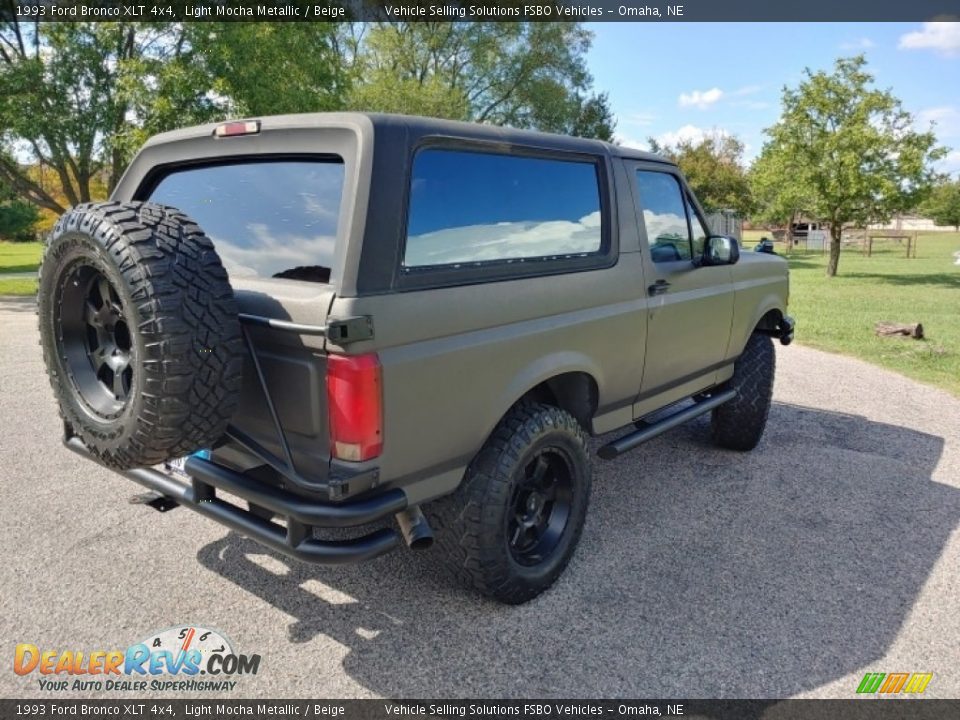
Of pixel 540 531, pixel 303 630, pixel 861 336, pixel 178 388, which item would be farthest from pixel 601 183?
pixel 861 336

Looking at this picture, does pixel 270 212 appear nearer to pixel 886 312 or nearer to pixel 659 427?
pixel 659 427

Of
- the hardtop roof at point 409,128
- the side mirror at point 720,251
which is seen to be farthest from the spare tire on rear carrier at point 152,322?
the side mirror at point 720,251

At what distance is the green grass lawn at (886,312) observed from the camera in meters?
8.84

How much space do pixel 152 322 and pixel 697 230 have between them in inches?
136

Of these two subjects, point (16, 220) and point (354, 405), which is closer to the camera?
point (354, 405)

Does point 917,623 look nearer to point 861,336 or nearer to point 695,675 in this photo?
point 695,675

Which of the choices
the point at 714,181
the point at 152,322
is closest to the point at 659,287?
the point at 152,322

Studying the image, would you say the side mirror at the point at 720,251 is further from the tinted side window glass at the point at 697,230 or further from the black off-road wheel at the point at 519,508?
the black off-road wheel at the point at 519,508

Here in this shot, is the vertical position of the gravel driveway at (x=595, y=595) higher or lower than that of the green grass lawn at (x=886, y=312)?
lower

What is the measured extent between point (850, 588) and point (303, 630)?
8.58 feet

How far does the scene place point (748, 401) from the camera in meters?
4.96

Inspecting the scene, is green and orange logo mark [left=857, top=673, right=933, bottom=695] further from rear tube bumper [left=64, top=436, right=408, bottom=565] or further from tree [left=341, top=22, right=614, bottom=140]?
tree [left=341, top=22, right=614, bottom=140]

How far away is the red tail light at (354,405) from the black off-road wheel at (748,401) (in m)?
3.42

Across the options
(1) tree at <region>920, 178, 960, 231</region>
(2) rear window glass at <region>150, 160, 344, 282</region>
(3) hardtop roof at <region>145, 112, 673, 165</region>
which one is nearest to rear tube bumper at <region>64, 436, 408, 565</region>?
(2) rear window glass at <region>150, 160, 344, 282</region>
